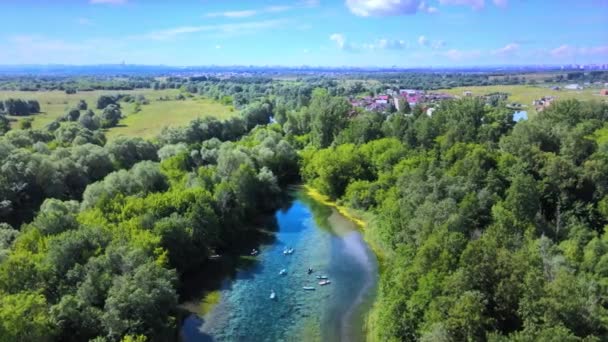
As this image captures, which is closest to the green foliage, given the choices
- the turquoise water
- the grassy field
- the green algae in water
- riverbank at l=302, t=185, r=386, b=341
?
the turquoise water

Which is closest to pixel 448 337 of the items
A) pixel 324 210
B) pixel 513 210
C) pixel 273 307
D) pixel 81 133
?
pixel 273 307

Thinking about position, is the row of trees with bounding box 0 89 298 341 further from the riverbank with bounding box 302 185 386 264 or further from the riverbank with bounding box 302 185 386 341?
the riverbank with bounding box 302 185 386 341

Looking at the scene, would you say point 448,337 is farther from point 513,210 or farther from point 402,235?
point 513,210

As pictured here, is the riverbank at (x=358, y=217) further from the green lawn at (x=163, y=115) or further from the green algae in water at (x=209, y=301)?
the green lawn at (x=163, y=115)

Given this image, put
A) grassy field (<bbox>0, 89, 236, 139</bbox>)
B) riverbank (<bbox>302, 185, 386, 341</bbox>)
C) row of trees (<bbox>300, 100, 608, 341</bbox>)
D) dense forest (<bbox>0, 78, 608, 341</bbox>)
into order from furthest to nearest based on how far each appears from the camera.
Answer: grassy field (<bbox>0, 89, 236, 139</bbox>)
riverbank (<bbox>302, 185, 386, 341</bbox>)
dense forest (<bbox>0, 78, 608, 341</bbox>)
row of trees (<bbox>300, 100, 608, 341</bbox>)

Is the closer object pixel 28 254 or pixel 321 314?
pixel 28 254

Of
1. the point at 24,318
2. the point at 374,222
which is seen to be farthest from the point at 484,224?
the point at 24,318

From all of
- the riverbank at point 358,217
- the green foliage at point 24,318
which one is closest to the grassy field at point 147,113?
the riverbank at point 358,217
